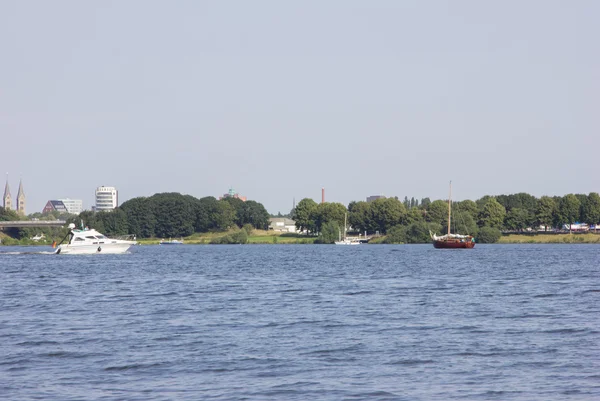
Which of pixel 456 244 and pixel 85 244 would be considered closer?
pixel 85 244

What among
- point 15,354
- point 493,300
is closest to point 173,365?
point 15,354

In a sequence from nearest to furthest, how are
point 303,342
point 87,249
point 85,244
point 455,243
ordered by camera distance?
point 303,342
point 85,244
point 87,249
point 455,243

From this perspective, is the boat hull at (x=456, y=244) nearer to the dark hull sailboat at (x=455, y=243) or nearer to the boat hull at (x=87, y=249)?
the dark hull sailboat at (x=455, y=243)

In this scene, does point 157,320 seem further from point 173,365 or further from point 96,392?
point 96,392

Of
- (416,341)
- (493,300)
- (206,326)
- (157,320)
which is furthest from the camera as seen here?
(493,300)

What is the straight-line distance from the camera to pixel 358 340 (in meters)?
32.1

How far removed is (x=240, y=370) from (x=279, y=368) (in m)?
1.19

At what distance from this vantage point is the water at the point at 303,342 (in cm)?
2377

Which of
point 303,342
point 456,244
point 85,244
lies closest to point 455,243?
point 456,244

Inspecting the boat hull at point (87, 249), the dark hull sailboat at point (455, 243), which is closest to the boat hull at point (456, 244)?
the dark hull sailboat at point (455, 243)

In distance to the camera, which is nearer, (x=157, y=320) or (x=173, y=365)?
(x=173, y=365)

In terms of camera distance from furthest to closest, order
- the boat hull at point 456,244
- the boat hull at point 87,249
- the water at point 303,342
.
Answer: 1. the boat hull at point 456,244
2. the boat hull at point 87,249
3. the water at point 303,342

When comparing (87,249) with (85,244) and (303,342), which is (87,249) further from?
(303,342)

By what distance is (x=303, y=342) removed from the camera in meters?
31.8
